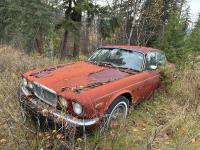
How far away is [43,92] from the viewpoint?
502 cm

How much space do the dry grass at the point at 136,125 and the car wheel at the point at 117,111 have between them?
8.0 inches

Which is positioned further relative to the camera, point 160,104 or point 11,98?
point 160,104

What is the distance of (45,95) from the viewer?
4.99 m

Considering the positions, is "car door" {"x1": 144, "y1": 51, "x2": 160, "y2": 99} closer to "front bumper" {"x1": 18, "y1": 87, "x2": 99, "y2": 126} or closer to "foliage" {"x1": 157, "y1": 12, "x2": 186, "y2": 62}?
"front bumper" {"x1": 18, "y1": 87, "x2": 99, "y2": 126}

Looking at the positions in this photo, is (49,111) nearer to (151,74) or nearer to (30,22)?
(151,74)

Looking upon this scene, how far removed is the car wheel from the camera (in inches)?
195

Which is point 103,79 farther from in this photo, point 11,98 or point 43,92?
point 11,98

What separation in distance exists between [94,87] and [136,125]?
5.34ft

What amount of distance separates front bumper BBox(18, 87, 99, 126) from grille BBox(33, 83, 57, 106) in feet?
0.24

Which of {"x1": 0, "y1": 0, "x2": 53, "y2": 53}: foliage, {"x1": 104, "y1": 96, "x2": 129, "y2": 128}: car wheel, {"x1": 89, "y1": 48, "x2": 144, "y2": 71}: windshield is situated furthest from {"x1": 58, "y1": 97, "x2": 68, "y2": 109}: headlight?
{"x1": 0, "y1": 0, "x2": 53, "y2": 53}: foliage

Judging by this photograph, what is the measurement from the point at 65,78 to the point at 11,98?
111cm

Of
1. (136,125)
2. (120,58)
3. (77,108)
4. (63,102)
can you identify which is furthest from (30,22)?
(77,108)

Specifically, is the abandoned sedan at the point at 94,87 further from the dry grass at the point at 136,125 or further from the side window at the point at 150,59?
the dry grass at the point at 136,125

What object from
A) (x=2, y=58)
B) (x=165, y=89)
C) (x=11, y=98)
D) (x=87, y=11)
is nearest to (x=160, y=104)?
(x=165, y=89)
